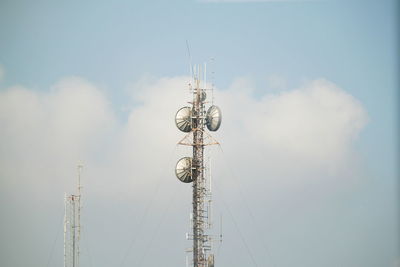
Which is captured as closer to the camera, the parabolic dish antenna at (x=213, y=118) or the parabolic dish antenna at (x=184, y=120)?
the parabolic dish antenna at (x=213, y=118)

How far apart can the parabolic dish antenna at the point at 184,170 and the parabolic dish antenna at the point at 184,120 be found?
1.60m

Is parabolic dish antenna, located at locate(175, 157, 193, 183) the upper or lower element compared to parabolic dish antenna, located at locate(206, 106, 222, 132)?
lower

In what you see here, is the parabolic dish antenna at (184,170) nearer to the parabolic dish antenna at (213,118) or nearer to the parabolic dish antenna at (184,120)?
the parabolic dish antenna at (184,120)

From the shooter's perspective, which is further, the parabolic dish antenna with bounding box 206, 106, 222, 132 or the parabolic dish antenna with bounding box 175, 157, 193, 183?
the parabolic dish antenna with bounding box 175, 157, 193, 183

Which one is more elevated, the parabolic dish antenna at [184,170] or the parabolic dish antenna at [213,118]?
the parabolic dish antenna at [213,118]

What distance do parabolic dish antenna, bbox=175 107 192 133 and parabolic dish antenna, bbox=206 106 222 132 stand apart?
97 centimetres

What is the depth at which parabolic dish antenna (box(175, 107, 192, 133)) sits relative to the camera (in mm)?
36375

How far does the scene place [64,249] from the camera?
39.8 m

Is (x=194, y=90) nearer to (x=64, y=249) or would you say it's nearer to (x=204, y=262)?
(x=204, y=262)

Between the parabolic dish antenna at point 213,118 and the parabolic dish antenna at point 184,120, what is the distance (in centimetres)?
97

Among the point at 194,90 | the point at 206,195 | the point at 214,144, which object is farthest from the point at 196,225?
the point at 194,90

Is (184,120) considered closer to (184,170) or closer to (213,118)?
(213,118)

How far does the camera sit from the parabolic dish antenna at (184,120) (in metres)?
36.4

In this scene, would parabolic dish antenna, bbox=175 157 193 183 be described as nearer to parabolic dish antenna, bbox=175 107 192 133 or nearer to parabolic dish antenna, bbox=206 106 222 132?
parabolic dish antenna, bbox=175 107 192 133
